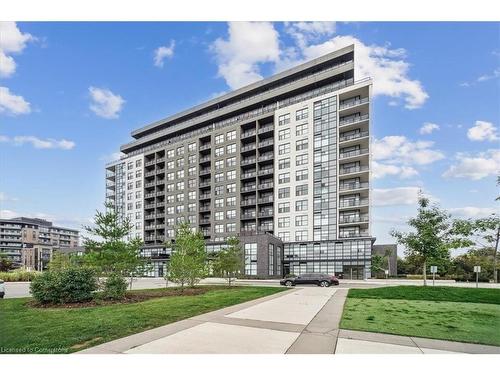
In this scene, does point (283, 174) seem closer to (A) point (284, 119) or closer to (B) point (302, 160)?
(B) point (302, 160)

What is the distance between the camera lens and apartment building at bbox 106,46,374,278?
2232 inches

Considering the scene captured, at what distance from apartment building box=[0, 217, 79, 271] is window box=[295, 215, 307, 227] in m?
97.4

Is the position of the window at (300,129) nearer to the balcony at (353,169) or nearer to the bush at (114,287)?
the balcony at (353,169)

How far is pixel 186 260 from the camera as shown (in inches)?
1016

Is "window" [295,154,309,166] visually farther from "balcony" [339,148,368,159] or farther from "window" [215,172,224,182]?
"window" [215,172,224,182]

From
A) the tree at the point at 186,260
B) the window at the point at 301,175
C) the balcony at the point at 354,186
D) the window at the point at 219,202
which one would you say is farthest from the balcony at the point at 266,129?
the tree at the point at 186,260

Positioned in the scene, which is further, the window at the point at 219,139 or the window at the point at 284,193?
the window at the point at 219,139

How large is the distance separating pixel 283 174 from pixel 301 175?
3632 millimetres

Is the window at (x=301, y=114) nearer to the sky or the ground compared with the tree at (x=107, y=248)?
nearer to the sky

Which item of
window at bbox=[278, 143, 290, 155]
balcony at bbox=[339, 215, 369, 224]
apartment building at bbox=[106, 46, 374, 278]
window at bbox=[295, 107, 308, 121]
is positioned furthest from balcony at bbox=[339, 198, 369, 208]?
window at bbox=[295, 107, 308, 121]

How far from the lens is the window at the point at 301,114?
61.6 m

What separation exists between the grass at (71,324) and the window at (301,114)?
1994 inches

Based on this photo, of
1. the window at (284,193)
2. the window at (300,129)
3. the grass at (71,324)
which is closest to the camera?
the grass at (71,324)

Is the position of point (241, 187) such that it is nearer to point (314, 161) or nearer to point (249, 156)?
point (249, 156)
